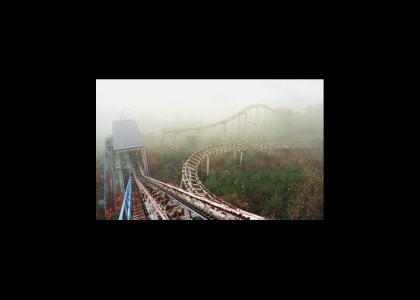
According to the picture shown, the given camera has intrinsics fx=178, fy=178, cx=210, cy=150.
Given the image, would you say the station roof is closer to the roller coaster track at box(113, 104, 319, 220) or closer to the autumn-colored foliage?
the roller coaster track at box(113, 104, 319, 220)

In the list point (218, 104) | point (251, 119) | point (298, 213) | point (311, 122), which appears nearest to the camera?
point (298, 213)

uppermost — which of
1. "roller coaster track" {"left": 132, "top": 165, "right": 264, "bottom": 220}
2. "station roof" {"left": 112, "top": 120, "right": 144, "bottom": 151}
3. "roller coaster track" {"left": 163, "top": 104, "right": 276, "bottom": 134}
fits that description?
"roller coaster track" {"left": 163, "top": 104, "right": 276, "bottom": 134}

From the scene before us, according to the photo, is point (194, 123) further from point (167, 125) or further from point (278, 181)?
point (278, 181)

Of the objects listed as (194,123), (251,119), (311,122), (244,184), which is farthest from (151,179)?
(311,122)

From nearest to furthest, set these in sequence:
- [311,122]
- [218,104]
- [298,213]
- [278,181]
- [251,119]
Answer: [298,213]
[278,181]
[311,122]
[218,104]
[251,119]

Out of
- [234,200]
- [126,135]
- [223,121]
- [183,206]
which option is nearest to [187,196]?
[183,206]

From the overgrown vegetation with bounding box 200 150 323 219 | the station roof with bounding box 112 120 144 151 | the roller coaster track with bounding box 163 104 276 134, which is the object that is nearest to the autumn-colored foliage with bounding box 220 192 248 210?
the overgrown vegetation with bounding box 200 150 323 219

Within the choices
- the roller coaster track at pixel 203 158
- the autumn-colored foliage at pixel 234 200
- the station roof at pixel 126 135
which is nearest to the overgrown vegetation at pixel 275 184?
the autumn-colored foliage at pixel 234 200
